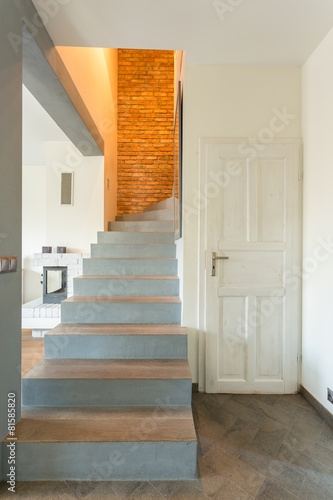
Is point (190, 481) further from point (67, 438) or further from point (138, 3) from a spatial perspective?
point (138, 3)

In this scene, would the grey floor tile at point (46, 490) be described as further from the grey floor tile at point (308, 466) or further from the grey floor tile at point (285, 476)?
the grey floor tile at point (308, 466)

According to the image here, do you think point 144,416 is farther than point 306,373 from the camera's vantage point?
No

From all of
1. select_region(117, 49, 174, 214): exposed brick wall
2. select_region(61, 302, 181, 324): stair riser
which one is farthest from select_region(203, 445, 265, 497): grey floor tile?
select_region(117, 49, 174, 214): exposed brick wall

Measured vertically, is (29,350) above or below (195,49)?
below

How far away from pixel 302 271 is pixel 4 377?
2140 mm

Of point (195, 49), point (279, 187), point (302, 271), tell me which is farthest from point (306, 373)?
point (195, 49)

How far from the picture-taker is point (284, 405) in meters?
2.22

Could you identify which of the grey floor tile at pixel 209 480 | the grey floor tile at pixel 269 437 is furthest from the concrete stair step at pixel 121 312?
Result: the grey floor tile at pixel 209 480

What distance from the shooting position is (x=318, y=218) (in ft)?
7.07

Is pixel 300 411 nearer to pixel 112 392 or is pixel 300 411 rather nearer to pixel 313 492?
pixel 313 492

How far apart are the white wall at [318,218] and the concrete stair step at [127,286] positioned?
3.73 ft

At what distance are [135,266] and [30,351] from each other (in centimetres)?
152

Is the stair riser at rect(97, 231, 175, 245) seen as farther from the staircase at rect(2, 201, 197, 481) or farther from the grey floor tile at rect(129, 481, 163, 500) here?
the grey floor tile at rect(129, 481, 163, 500)

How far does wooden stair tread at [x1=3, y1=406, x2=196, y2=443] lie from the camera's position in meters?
1.55
